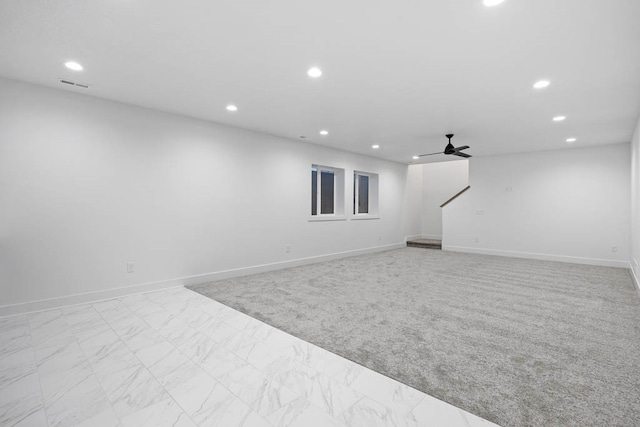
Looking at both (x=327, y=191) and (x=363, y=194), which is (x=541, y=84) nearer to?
(x=327, y=191)

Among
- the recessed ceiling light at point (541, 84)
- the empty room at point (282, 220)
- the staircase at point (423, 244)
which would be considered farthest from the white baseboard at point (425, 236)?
the recessed ceiling light at point (541, 84)

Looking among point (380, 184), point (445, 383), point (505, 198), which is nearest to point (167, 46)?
point (445, 383)

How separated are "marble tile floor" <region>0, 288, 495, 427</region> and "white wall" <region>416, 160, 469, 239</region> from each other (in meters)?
8.44

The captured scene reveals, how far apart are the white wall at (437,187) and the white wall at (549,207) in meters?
1.81

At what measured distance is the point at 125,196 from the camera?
151 inches

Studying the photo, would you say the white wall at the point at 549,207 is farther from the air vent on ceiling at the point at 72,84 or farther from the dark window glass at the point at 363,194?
the air vent on ceiling at the point at 72,84

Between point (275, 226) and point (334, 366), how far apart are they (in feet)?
12.0

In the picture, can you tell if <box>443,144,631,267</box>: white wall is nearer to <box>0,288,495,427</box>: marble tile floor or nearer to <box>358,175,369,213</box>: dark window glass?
<box>358,175,369,213</box>: dark window glass

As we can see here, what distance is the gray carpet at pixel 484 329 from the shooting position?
1.82 metres

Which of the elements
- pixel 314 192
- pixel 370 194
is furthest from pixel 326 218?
pixel 370 194

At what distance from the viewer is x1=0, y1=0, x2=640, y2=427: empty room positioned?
1.90 m

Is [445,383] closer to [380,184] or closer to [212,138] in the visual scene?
[212,138]

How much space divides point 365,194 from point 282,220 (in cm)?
350

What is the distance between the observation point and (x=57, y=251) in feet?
11.0
